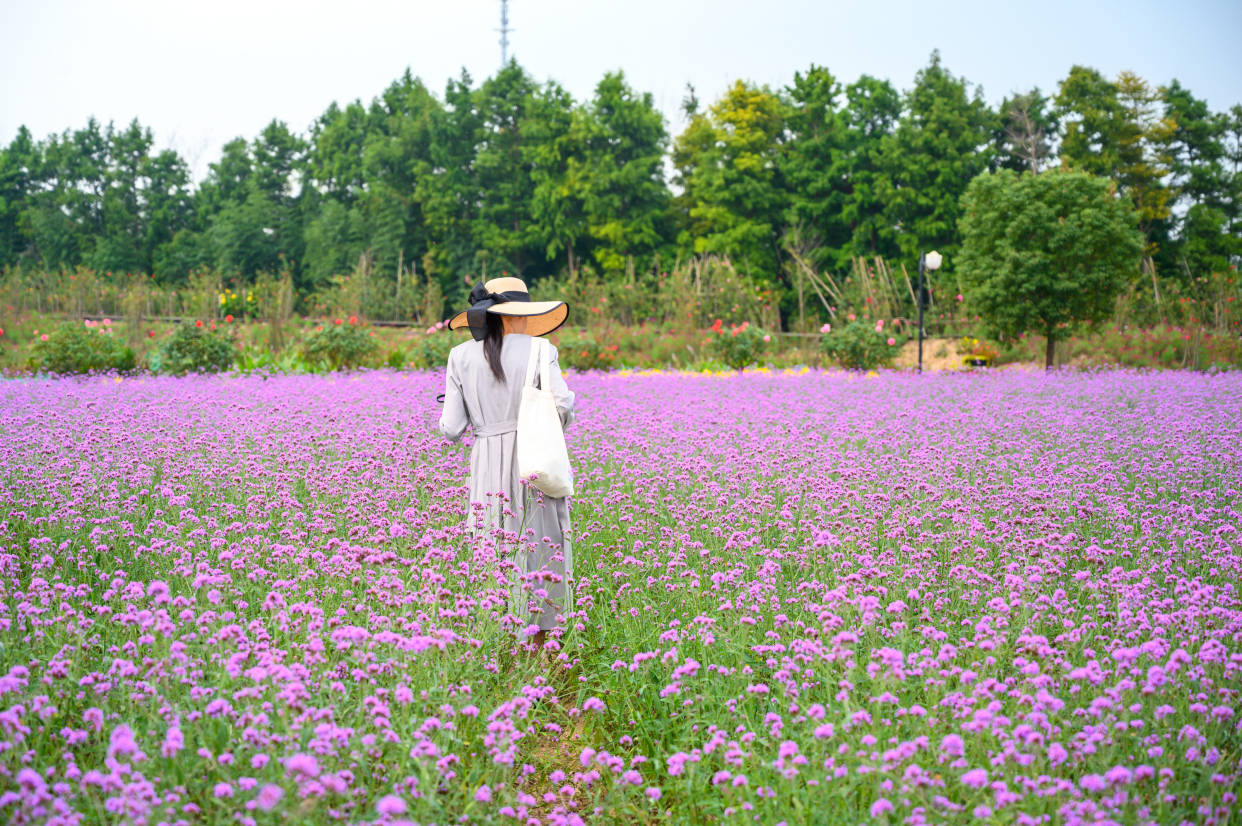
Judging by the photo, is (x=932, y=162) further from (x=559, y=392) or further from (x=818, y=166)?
(x=559, y=392)

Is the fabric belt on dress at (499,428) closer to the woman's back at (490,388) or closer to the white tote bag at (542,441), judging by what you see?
the woman's back at (490,388)

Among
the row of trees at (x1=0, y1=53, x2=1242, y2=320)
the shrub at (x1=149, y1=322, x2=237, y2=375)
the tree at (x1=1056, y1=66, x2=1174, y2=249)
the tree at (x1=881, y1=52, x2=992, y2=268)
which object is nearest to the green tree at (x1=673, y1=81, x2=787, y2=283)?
the row of trees at (x1=0, y1=53, x2=1242, y2=320)

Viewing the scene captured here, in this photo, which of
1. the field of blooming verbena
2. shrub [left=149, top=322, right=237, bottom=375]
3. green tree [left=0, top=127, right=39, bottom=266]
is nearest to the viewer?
the field of blooming verbena

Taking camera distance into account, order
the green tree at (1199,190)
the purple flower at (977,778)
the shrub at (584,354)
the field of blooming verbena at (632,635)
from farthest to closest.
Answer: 1. the green tree at (1199,190)
2. the shrub at (584,354)
3. the field of blooming verbena at (632,635)
4. the purple flower at (977,778)

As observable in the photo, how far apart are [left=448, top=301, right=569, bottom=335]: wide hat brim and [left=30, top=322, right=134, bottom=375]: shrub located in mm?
10563

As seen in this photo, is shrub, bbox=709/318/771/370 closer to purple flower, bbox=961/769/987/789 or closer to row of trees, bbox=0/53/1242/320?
row of trees, bbox=0/53/1242/320

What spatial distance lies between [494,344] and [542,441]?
50 cm

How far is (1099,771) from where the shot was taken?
227cm

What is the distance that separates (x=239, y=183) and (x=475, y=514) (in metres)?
42.8

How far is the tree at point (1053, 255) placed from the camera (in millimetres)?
16094

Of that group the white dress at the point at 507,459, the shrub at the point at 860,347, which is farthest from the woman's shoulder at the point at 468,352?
the shrub at the point at 860,347

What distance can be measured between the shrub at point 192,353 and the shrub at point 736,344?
8396mm

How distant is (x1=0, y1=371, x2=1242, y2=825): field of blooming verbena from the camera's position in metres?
2.11

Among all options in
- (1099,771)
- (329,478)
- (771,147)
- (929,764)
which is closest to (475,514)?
(329,478)
